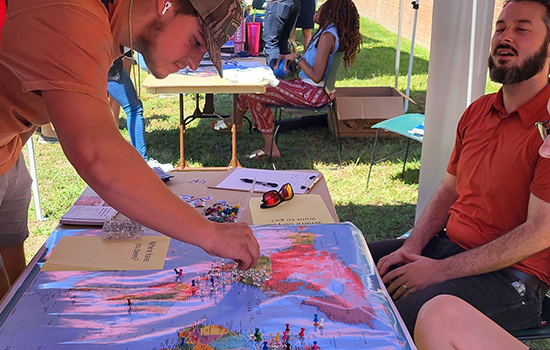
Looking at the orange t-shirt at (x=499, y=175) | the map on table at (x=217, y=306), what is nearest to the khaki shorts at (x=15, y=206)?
the map on table at (x=217, y=306)

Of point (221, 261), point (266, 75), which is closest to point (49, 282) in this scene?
point (221, 261)

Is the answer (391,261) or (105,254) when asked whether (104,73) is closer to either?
(105,254)

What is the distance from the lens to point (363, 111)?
497cm

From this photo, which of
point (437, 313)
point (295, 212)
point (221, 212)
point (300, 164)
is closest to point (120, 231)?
point (221, 212)

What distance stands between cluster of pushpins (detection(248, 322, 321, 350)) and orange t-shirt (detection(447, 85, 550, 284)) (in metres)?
1.04

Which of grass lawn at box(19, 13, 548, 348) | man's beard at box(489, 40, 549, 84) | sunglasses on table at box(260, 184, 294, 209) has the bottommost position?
grass lawn at box(19, 13, 548, 348)

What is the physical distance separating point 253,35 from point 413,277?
3605mm

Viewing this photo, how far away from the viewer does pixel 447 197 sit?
212 cm

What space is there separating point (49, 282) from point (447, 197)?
1524 mm

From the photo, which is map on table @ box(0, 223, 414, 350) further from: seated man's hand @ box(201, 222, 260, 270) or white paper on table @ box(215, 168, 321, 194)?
white paper on table @ box(215, 168, 321, 194)

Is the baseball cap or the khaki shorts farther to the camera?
the khaki shorts

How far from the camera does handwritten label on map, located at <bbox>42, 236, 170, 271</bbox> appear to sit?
133cm

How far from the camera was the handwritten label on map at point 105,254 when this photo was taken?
1333 millimetres

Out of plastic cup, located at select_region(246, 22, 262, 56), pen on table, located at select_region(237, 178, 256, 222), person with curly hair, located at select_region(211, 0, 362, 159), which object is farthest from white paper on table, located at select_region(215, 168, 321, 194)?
plastic cup, located at select_region(246, 22, 262, 56)
